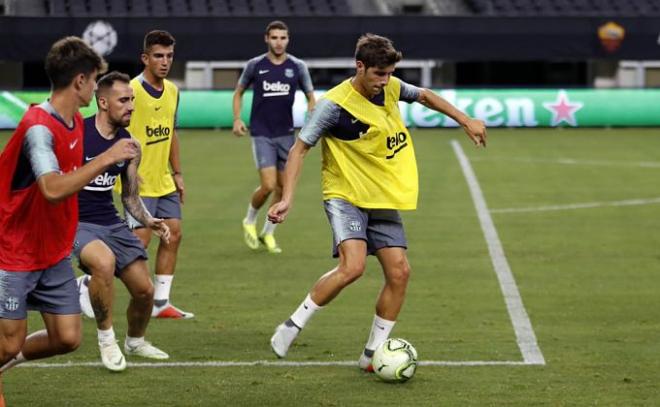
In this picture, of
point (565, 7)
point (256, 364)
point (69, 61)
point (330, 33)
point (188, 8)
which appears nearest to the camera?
point (69, 61)

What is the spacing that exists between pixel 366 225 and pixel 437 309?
265 cm

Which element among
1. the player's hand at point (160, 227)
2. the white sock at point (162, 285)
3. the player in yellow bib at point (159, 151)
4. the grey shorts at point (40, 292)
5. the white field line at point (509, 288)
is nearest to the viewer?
the grey shorts at point (40, 292)

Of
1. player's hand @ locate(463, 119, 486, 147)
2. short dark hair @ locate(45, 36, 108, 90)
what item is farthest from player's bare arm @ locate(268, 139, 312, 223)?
short dark hair @ locate(45, 36, 108, 90)

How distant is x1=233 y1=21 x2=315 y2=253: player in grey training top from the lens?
51.1 ft

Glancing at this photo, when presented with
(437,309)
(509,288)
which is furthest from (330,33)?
(437,309)

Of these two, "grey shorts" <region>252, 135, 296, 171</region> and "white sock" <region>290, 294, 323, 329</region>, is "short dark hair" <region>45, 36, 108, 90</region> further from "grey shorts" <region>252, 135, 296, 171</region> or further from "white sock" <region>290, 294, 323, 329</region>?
"grey shorts" <region>252, 135, 296, 171</region>

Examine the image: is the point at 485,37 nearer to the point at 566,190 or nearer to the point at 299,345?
the point at 566,190

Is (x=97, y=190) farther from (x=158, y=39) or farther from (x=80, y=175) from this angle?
(x=80, y=175)

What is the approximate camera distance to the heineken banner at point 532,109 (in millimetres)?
34531

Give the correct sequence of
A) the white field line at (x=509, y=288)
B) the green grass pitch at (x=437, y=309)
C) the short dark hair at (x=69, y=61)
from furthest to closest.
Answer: the white field line at (x=509, y=288), the green grass pitch at (x=437, y=309), the short dark hair at (x=69, y=61)

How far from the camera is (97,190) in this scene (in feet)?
31.3

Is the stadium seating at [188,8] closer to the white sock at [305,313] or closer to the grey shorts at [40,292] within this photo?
the white sock at [305,313]

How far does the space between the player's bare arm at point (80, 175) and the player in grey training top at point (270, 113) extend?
8.60m

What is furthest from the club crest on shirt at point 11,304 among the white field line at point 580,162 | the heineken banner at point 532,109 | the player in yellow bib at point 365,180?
the heineken banner at point 532,109
